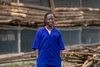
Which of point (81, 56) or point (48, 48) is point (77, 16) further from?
point (48, 48)

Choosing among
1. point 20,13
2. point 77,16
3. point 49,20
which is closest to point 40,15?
point 20,13

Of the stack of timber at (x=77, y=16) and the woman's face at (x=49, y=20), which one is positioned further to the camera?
the stack of timber at (x=77, y=16)

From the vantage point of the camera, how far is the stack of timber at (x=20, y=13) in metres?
9.25

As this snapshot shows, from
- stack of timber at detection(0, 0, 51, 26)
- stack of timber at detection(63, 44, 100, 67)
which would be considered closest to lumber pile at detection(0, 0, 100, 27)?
stack of timber at detection(0, 0, 51, 26)

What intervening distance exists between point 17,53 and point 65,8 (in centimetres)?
238

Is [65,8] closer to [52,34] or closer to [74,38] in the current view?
[74,38]

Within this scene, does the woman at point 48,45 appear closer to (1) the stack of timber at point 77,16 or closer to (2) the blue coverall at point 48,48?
(2) the blue coverall at point 48,48

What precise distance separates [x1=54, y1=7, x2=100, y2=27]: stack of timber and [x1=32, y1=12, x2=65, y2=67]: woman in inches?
199

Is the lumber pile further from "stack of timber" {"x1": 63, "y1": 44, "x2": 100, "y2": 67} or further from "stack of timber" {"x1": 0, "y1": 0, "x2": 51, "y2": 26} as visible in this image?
"stack of timber" {"x1": 63, "y1": 44, "x2": 100, "y2": 67}

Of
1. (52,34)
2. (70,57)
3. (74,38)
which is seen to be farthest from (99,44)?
(52,34)

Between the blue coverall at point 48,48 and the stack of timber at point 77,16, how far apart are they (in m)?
5.09

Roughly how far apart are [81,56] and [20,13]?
234cm

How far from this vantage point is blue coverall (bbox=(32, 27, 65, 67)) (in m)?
5.50

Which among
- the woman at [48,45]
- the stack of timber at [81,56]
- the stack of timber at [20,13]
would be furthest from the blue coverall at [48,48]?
the stack of timber at [20,13]
